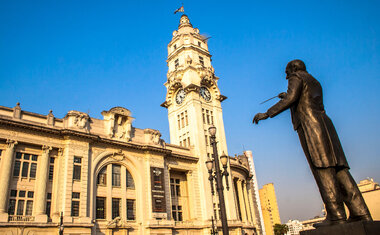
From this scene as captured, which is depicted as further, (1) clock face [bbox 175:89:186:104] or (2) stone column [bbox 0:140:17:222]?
(1) clock face [bbox 175:89:186:104]

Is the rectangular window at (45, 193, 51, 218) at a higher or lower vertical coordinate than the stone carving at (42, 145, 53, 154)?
lower

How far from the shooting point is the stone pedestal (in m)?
5.04

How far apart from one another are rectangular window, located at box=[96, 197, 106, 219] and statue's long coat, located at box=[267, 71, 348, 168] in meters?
28.2

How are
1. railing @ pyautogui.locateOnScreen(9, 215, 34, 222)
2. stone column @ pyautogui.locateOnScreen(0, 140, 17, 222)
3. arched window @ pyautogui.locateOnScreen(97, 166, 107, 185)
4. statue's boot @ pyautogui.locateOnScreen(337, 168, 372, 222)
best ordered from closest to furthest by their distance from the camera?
statue's boot @ pyautogui.locateOnScreen(337, 168, 372, 222)
stone column @ pyautogui.locateOnScreen(0, 140, 17, 222)
railing @ pyautogui.locateOnScreen(9, 215, 34, 222)
arched window @ pyautogui.locateOnScreen(97, 166, 107, 185)

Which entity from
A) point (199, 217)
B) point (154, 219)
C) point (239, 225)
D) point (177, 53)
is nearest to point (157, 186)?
point (154, 219)

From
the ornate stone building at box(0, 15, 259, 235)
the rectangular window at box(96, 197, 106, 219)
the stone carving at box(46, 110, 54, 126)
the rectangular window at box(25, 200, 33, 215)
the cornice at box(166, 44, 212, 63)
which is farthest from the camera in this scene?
the cornice at box(166, 44, 212, 63)

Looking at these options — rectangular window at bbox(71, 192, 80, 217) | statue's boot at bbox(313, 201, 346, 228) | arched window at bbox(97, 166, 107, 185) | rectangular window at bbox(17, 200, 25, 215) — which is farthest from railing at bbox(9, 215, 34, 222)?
statue's boot at bbox(313, 201, 346, 228)

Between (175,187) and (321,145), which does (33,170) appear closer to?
(175,187)

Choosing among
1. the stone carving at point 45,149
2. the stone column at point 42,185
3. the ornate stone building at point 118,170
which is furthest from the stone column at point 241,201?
the stone carving at point 45,149

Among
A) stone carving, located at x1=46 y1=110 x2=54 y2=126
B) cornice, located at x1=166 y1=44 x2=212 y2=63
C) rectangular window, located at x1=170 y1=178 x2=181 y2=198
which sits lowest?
rectangular window, located at x1=170 y1=178 x2=181 y2=198

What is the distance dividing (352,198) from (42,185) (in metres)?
27.9

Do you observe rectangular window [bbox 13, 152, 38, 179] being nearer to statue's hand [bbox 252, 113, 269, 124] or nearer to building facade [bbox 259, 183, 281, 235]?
statue's hand [bbox 252, 113, 269, 124]

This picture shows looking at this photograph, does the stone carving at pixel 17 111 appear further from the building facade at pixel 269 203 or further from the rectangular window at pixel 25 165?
the building facade at pixel 269 203

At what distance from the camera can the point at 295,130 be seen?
264 inches
